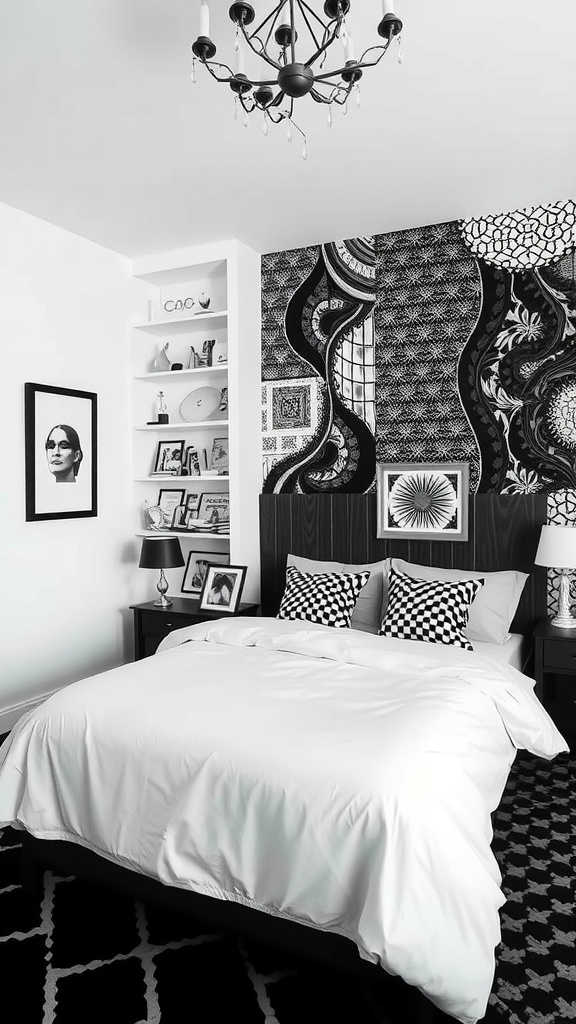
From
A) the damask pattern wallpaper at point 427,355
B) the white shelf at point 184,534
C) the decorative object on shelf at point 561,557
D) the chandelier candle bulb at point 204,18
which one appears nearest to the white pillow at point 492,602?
the decorative object on shelf at point 561,557

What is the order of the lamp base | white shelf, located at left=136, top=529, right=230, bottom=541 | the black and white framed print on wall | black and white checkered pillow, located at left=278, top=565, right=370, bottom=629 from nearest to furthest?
the lamp base < black and white checkered pillow, located at left=278, top=565, right=370, bottom=629 < the black and white framed print on wall < white shelf, located at left=136, top=529, right=230, bottom=541

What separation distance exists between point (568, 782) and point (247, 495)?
2370 mm

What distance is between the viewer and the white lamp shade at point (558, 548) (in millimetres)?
3221

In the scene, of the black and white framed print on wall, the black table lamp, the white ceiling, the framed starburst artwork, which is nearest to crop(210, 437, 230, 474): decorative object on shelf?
the black table lamp

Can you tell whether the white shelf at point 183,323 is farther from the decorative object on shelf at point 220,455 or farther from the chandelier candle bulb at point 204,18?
the chandelier candle bulb at point 204,18

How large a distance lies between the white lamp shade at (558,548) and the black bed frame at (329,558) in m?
0.32

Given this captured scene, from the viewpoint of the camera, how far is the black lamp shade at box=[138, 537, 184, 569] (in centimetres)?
412

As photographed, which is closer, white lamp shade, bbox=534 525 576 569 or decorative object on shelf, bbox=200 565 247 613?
white lamp shade, bbox=534 525 576 569

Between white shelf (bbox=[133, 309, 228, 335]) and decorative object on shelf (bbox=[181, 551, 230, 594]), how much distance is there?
4.95 feet

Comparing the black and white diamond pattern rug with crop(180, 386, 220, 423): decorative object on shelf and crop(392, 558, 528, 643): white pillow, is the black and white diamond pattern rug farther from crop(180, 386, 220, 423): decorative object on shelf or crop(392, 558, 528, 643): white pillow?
crop(180, 386, 220, 423): decorative object on shelf

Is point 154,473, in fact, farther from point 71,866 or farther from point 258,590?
point 71,866

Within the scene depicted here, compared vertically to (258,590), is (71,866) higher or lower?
lower

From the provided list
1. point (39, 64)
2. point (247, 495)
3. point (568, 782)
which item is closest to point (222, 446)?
point (247, 495)

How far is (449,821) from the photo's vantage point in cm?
172
